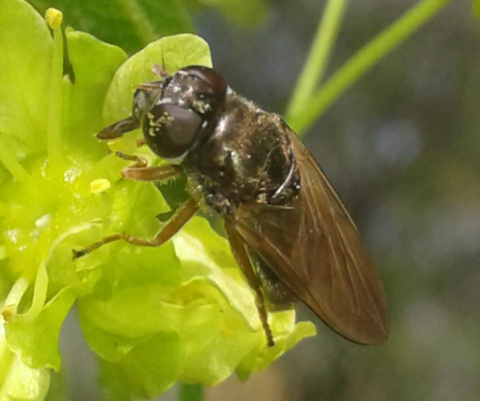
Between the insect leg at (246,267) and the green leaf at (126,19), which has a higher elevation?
the green leaf at (126,19)

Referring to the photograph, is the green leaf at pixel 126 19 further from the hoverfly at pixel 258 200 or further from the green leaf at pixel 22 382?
the green leaf at pixel 22 382

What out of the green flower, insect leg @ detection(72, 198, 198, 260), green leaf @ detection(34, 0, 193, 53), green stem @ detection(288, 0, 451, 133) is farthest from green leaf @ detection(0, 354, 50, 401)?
green stem @ detection(288, 0, 451, 133)

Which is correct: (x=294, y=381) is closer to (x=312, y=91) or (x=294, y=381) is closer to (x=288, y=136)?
(x=312, y=91)

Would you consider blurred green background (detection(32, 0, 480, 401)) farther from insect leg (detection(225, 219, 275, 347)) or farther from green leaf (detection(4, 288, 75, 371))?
green leaf (detection(4, 288, 75, 371))

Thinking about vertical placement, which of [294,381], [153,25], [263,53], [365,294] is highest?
[153,25]

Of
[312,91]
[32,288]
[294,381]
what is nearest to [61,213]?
[32,288]

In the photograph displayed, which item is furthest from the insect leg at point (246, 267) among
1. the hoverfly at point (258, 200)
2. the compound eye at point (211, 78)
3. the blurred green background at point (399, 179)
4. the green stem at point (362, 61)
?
the blurred green background at point (399, 179)

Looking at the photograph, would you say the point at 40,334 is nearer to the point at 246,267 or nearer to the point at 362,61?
the point at 246,267
